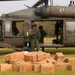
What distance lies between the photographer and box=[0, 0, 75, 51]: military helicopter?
655 inches

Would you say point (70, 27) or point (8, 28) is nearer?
point (8, 28)

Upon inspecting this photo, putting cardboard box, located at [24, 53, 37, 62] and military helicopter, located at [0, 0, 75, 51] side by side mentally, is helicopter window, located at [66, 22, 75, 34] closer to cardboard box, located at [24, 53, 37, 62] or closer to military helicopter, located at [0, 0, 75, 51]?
military helicopter, located at [0, 0, 75, 51]

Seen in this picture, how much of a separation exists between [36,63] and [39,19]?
620 cm

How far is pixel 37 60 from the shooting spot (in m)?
11.6

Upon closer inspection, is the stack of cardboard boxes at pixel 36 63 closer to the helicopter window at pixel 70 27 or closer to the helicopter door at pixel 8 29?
the helicopter window at pixel 70 27

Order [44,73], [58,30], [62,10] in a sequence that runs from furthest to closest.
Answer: [58,30], [62,10], [44,73]

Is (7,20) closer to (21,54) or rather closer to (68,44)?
(68,44)

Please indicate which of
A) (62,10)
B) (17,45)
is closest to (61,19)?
(62,10)

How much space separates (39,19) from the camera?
16750 mm

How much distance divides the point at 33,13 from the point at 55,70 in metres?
6.97

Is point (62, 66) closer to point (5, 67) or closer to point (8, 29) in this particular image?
point (5, 67)

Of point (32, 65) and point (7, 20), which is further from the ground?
point (7, 20)

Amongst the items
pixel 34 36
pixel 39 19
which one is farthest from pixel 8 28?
pixel 39 19

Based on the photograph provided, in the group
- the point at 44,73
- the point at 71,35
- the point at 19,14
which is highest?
the point at 19,14
